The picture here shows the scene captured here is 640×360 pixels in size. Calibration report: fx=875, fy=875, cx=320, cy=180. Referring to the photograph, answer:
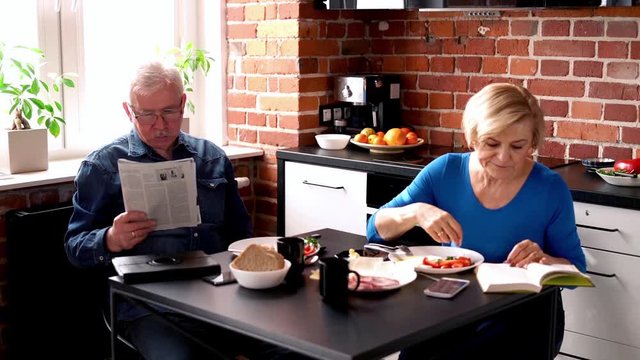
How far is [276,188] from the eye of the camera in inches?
163

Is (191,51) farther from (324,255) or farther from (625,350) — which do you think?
(625,350)

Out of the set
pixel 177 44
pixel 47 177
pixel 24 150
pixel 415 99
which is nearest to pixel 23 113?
pixel 24 150

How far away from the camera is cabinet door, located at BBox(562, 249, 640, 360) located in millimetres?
2957

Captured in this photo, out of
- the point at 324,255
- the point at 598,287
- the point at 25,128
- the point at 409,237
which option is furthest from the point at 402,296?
the point at 25,128

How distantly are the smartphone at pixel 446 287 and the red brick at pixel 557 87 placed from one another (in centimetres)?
171

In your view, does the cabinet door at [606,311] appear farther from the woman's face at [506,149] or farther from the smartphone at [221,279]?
the smartphone at [221,279]

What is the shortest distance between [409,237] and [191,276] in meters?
1.56

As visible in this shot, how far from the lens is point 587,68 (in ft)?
11.7

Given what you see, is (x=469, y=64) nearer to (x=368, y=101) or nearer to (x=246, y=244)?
(x=368, y=101)

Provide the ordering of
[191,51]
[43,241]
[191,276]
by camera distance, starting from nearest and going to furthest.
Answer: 1. [191,276]
2. [43,241]
3. [191,51]

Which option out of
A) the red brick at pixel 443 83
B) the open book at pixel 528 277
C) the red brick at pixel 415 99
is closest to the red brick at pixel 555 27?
the red brick at pixel 443 83

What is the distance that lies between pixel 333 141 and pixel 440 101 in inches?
22.0

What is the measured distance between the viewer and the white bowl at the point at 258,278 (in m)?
2.09

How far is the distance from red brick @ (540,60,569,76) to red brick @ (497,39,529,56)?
10cm
